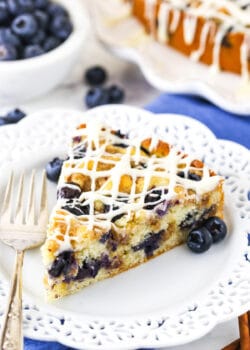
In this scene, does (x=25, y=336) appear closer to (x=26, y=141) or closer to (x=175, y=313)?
(x=175, y=313)

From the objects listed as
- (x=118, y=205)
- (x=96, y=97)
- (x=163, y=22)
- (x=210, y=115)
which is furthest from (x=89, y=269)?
(x=163, y=22)

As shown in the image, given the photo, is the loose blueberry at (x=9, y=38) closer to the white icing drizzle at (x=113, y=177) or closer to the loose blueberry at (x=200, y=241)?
the white icing drizzle at (x=113, y=177)

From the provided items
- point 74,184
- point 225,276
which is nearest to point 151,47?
point 74,184

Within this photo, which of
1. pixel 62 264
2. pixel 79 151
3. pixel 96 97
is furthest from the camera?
pixel 96 97

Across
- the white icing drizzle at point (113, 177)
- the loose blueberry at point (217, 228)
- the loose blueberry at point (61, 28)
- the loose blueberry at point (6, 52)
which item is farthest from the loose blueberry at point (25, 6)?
the loose blueberry at point (217, 228)

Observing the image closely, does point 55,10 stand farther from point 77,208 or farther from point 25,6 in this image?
point 77,208

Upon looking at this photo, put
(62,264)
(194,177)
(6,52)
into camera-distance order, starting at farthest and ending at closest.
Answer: (6,52) → (194,177) → (62,264)
